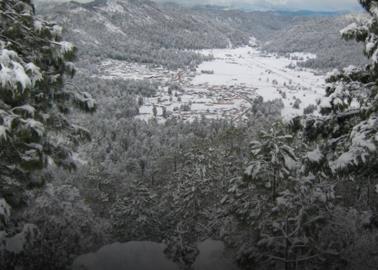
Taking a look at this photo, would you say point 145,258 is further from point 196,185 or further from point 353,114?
point 353,114

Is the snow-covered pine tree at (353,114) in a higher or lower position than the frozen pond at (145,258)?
higher

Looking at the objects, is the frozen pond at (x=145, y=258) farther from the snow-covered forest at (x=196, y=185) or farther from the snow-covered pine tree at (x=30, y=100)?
the snow-covered pine tree at (x=30, y=100)

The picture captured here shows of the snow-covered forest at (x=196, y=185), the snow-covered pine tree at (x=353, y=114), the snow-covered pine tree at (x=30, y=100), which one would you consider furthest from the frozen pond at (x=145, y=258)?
the snow-covered pine tree at (x=353, y=114)

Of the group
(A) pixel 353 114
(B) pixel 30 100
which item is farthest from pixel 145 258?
(A) pixel 353 114

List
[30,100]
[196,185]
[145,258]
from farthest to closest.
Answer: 1. [196,185]
2. [145,258]
3. [30,100]

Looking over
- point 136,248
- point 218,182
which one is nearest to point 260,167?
point 136,248

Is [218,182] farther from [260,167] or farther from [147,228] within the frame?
[260,167]

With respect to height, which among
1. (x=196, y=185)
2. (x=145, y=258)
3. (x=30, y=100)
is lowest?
(x=145, y=258)
